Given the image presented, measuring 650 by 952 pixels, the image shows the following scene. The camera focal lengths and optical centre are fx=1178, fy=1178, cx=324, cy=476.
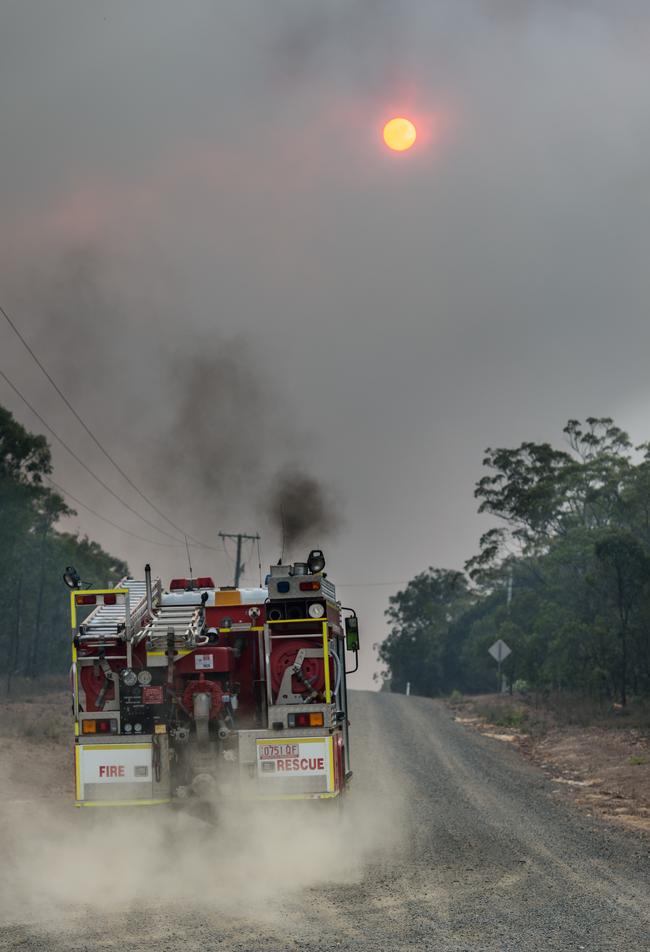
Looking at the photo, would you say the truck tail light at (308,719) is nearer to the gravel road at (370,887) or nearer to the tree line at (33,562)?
the gravel road at (370,887)

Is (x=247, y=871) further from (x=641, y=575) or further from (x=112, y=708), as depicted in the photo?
(x=641, y=575)

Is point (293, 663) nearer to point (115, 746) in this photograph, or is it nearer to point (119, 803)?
point (115, 746)

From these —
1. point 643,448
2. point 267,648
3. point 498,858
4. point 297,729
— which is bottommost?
point 498,858

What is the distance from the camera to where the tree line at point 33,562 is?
5128cm

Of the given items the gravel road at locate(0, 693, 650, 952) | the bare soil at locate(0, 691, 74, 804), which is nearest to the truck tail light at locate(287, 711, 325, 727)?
the gravel road at locate(0, 693, 650, 952)

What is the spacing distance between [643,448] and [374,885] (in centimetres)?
4355

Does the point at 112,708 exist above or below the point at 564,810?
above

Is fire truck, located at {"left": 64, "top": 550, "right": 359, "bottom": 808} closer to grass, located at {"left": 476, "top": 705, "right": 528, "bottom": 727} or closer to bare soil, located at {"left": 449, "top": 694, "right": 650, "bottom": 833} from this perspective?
bare soil, located at {"left": 449, "top": 694, "right": 650, "bottom": 833}

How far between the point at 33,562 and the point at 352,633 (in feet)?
194

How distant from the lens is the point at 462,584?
10088 cm

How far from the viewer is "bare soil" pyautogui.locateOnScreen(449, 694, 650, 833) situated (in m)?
19.8

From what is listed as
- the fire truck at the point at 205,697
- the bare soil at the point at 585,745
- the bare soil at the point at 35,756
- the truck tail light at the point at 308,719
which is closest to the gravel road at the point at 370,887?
the fire truck at the point at 205,697

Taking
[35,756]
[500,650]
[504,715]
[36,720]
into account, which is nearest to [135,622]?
[35,756]

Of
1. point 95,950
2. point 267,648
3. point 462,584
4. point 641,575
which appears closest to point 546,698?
point 641,575
